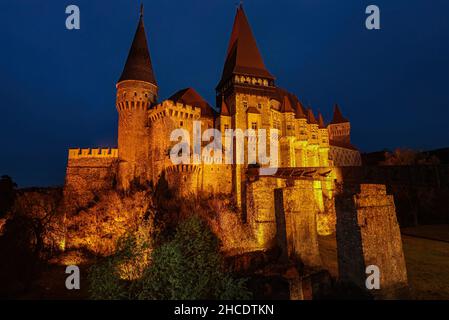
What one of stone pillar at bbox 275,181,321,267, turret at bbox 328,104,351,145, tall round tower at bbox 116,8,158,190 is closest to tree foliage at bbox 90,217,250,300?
stone pillar at bbox 275,181,321,267

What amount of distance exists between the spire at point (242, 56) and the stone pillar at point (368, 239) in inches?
1008

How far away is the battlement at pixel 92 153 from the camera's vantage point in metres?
29.6

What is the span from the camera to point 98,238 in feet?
80.3

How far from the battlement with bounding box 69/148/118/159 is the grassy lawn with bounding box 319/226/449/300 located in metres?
23.2

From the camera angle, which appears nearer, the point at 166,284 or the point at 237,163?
the point at 166,284

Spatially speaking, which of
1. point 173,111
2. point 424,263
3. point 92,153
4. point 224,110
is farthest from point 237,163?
point 424,263

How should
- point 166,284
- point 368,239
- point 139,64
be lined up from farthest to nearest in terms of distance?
point 139,64 → point 368,239 → point 166,284

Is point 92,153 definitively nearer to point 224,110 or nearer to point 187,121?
point 187,121

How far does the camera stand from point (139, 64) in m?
33.4

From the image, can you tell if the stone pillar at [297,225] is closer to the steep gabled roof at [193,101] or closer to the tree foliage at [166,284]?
the tree foliage at [166,284]

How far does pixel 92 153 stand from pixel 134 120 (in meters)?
5.76
